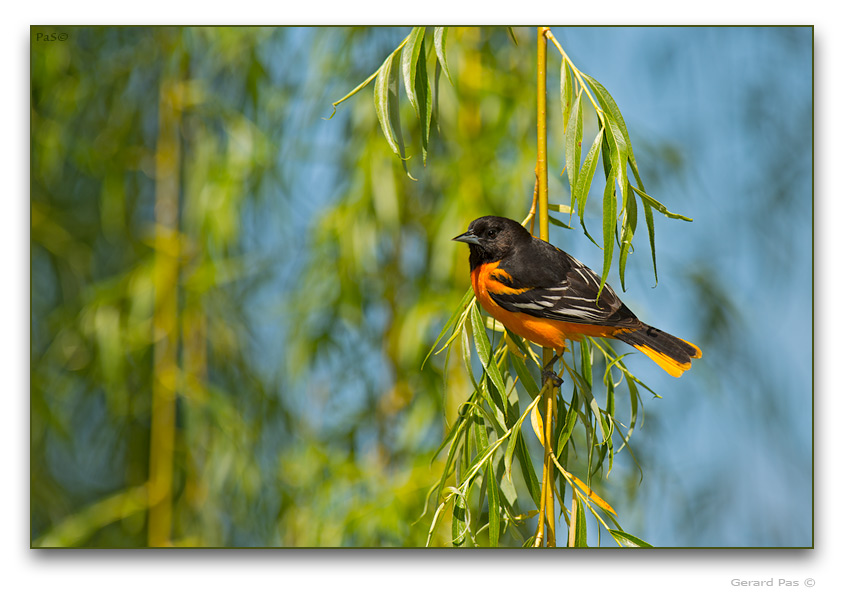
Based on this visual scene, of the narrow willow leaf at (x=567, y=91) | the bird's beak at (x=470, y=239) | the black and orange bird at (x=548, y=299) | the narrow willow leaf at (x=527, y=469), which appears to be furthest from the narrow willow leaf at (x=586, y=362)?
the narrow willow leaf at (x=567, y=91)

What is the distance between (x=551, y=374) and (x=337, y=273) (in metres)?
0.72

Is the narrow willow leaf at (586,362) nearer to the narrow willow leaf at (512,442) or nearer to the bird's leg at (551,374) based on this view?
the bird's leg at (551,374)

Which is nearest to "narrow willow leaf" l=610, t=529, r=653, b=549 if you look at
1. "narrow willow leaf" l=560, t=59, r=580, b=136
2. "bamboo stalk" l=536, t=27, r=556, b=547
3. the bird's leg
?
"bamboo stalk" l=536, t=27, r=556, b=547

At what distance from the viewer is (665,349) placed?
54.2 inches

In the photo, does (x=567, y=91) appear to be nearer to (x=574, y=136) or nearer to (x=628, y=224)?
(x=574, y=136)

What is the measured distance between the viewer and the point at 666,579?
1.61m

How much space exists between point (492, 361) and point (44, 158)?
1264 millimetres

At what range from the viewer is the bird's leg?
126 centimetres

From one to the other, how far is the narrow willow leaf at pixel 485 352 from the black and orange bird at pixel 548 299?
125 mm

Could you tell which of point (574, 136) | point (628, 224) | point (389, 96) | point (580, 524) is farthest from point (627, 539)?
point (389, 96)

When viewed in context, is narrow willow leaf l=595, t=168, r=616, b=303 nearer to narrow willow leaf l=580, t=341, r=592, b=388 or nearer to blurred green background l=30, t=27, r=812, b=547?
narrow willow leaf l=580, t=341, r=592, b=388

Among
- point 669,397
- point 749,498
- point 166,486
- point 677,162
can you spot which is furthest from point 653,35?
point 166,486

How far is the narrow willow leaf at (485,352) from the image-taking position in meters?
1.15

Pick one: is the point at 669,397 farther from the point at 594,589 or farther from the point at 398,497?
the point at 398,497
